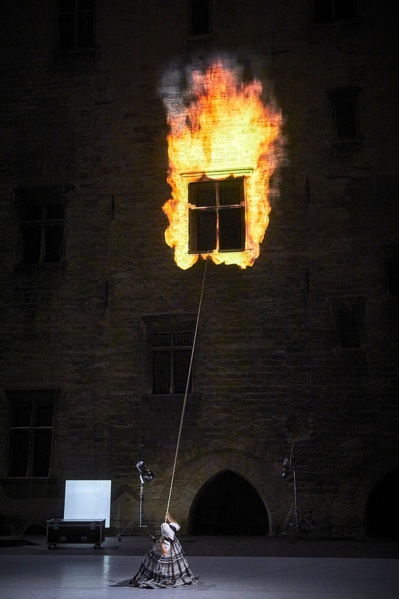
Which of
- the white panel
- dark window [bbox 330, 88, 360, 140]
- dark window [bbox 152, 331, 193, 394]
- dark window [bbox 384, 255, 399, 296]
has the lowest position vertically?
the white panel

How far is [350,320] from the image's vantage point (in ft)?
42.7

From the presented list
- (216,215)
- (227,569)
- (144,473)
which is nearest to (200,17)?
(216,215)

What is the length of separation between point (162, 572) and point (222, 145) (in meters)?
9.13

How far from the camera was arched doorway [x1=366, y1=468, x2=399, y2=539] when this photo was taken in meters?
12.7

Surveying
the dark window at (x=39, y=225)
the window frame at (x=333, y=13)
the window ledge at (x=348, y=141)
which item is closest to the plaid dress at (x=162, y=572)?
the dark window at (x=39, y=225)

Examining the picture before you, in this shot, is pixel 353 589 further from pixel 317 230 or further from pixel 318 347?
pixel 317 230

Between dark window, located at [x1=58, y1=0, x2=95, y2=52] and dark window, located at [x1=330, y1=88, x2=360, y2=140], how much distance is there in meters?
5.52

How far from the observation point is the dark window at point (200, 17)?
1505 centimetres

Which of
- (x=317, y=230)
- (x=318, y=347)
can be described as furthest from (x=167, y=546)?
(x=317, y=230)

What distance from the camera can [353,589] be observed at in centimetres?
648

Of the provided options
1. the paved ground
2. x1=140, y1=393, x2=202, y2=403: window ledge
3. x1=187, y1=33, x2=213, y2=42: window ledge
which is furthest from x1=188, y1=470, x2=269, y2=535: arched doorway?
x1=187, y1=33, x2=213, y2=42: window ledge

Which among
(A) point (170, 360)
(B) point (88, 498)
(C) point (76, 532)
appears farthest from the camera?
Answer: (A) point (170, 360)

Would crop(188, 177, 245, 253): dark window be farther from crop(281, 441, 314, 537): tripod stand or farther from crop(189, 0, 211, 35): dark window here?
crop(281, 441, 314, 537): tripod stand

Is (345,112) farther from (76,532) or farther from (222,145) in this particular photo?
(76,532)
